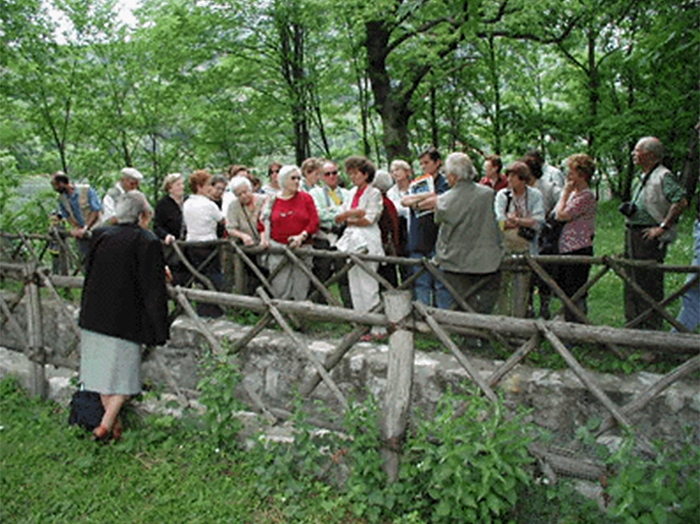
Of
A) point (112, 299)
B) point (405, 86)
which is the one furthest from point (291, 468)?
point (405, 86)

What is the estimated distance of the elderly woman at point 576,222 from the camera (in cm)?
559

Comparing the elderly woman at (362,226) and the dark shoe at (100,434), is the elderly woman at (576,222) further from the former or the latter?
the dark shoe at (100,434)

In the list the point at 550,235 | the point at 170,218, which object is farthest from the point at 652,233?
the point at 170,218

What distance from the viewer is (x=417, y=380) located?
211 inches

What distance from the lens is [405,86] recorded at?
13.2 metres

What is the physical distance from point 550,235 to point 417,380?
2023mm

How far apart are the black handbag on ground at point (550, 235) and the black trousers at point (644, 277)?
634mm

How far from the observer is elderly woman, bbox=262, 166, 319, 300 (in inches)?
249

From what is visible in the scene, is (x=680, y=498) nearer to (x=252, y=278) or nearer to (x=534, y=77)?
(x=252, y=278)

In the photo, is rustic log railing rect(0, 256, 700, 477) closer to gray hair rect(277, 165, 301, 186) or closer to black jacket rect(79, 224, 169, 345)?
black jacket rect(79, 224, 169, 345)

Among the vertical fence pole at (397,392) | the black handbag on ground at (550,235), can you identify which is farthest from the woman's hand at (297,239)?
the vertical fence pole at (397,392)

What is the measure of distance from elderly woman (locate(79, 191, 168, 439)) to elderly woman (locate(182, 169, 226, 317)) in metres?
2.29

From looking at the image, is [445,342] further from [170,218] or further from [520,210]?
[170,218]

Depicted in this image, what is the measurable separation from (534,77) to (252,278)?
1772cm
